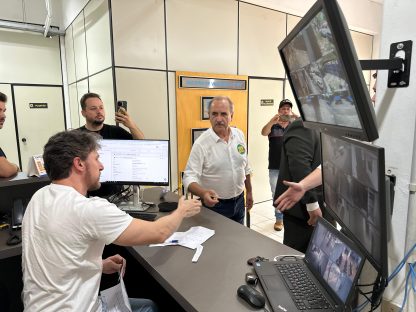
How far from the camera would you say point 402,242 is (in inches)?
35.0

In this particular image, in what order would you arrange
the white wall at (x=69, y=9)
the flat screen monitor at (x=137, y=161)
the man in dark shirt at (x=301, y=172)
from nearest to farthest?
the man in dark shirt at (x=301, y=172)
the flat screen monitor at (x=137, y=161)
the white wall at (x=69, y=9)

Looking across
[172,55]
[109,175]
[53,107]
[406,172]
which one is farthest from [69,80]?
[406,172]

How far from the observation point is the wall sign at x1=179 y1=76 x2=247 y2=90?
3936 mm

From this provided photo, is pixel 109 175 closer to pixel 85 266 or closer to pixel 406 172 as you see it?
pixel 85 266

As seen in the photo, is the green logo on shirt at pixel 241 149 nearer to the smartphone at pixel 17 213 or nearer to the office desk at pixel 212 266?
the office desk at pixel 212 266

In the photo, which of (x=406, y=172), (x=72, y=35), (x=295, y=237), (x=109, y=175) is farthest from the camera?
(x=72, y=35)

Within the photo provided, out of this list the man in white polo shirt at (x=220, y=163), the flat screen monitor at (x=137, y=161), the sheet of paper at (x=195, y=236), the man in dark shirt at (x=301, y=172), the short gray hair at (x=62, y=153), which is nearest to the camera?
the short gray hair at (x=62, y=153)

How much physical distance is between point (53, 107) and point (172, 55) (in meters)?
3.19

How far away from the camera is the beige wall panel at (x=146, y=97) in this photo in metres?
3.53

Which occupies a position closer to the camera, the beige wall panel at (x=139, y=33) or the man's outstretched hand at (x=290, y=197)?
the man's outstretched hand at (x=290, y=197)

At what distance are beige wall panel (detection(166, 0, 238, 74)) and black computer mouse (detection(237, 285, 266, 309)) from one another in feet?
10.8

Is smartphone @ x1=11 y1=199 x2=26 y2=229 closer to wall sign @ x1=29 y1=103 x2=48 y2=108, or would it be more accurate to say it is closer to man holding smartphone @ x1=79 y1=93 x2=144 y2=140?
man holding smartphone @ x1=79 y1=93 x2=144 y2=140

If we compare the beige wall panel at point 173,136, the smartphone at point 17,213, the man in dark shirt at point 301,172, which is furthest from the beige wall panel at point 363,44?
the smartphone at point 17,213

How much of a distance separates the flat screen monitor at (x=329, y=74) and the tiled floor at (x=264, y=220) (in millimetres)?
2939
